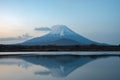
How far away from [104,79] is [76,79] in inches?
38.4

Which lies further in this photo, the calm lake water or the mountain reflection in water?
the mountain reflection in water

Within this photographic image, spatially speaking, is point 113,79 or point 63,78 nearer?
point 113,79

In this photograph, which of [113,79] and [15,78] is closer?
[113,79]

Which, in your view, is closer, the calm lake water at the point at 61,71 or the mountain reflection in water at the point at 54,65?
the calm lake water at the point at 61,71

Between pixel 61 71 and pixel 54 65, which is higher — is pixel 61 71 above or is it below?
below

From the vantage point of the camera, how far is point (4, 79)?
11.0 m

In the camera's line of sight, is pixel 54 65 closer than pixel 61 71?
No

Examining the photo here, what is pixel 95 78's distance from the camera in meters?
10.8

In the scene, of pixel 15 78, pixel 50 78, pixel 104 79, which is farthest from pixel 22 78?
pixel 104 79

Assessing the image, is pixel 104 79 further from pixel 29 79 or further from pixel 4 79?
pixel 4 79

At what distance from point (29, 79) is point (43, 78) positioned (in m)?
0.53

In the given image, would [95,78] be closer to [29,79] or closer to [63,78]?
[63,78]

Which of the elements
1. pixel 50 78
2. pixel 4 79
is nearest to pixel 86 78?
pixel 50 78

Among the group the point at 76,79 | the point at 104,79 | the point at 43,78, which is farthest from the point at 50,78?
the point at 104,79
